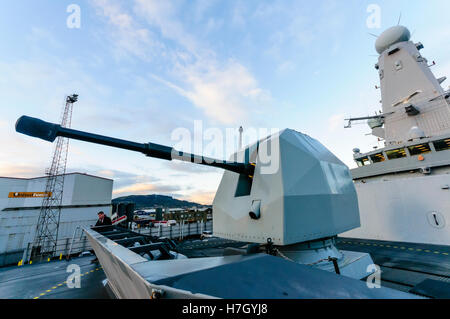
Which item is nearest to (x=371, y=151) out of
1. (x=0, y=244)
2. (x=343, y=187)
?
(x=343, y=187)

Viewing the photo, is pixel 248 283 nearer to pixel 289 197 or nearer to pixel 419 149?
pixel 289 197

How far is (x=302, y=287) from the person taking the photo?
1.10 metres

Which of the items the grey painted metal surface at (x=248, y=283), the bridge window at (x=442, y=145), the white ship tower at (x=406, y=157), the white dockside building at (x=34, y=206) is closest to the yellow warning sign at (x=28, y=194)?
the white dockside building at (x=34, y=206)

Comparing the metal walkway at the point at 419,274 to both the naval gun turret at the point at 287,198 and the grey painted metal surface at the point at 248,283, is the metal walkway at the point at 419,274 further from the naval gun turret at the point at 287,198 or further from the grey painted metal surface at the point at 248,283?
the grey painted metal surface at the point at 248,283

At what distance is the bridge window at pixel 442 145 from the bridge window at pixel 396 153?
138cm

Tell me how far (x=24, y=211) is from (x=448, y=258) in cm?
2619

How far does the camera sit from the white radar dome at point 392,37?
14.7 m

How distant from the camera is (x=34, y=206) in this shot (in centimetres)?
1786

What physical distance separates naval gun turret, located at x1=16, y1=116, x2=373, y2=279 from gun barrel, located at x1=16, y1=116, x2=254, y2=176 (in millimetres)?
11

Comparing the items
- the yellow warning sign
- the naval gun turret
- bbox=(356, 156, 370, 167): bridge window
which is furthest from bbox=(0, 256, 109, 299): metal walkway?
the yellow warning sign

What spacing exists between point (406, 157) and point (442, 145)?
1.52 meters

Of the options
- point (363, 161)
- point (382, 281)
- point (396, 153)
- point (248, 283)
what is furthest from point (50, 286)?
point (363, 161)

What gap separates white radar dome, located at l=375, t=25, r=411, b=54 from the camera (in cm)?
1469
